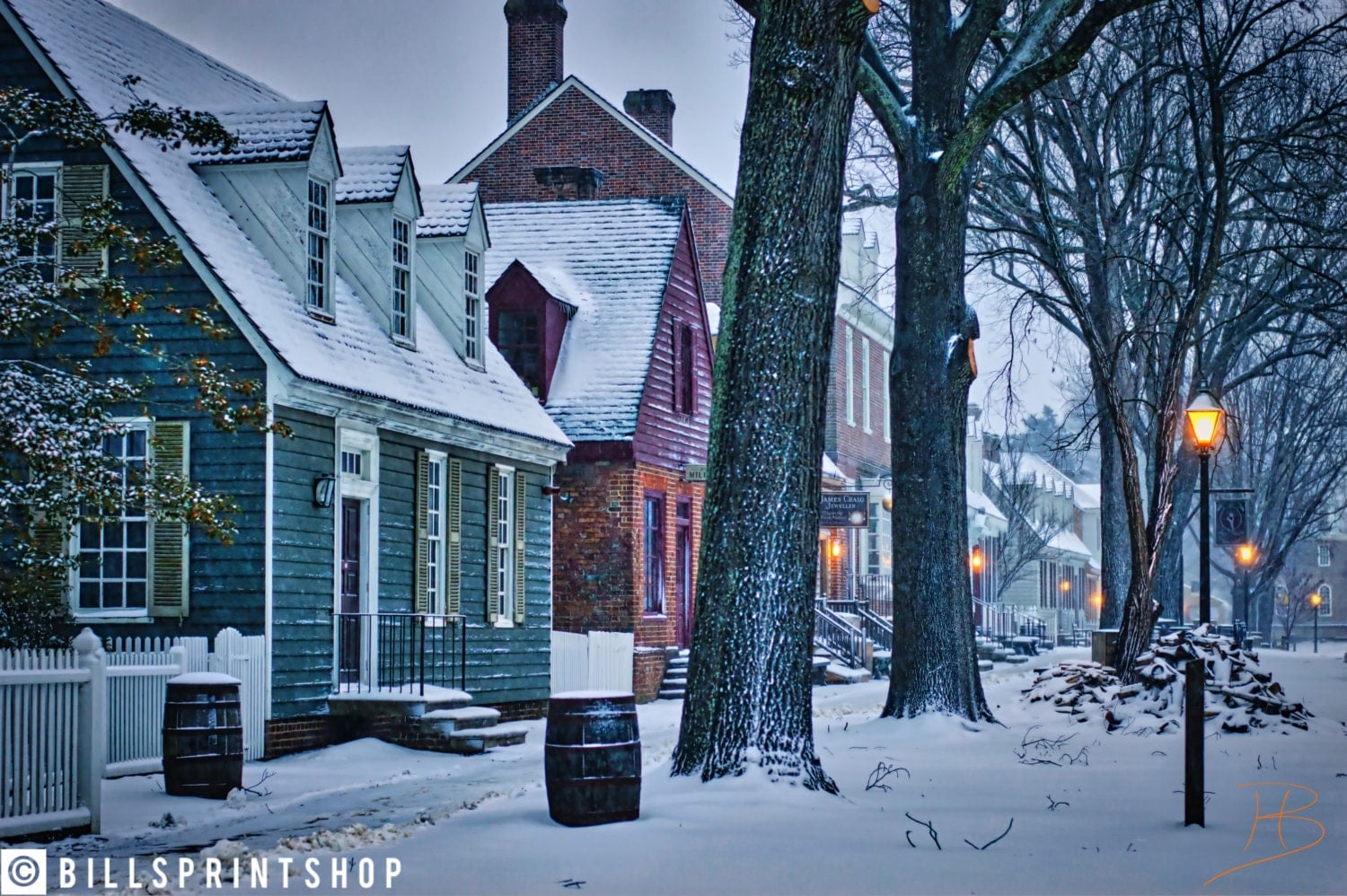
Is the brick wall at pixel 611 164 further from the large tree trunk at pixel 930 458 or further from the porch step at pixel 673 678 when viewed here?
the large tree trunk at pixel 930 458

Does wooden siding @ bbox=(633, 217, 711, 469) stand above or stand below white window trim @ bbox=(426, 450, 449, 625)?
above

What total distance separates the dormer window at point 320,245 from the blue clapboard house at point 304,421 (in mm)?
30

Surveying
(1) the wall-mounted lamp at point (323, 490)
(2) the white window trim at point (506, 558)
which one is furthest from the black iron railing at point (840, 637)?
(1) the wall-mounted lamp at point (323, 490)

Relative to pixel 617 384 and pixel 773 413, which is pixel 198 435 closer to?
pixel 773 413

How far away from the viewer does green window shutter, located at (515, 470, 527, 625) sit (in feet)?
77.3

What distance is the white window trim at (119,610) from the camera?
17125mm

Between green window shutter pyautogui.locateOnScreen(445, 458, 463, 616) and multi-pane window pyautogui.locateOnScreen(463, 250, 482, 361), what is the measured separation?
8.05 ft

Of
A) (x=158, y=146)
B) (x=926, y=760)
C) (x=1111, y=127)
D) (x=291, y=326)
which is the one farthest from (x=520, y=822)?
(x=1111, y=127)

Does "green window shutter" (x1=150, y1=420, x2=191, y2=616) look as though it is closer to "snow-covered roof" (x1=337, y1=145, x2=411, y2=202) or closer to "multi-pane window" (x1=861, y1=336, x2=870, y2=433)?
"snow-covered roof" (x1=337, y1=145, x2=411, y2=202)

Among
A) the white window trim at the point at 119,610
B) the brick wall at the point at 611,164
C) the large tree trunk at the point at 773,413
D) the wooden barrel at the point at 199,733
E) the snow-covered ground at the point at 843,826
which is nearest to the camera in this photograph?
the snow-covered ground at the point at 843,826

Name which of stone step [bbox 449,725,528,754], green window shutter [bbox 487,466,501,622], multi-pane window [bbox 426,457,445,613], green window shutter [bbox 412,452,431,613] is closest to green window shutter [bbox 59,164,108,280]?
green window shutter [bbox 412,452,431,613]

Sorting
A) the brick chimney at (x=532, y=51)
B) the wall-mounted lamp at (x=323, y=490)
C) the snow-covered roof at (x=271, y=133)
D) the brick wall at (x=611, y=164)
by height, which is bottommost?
the wall-mounted lamp at (x=323, y=490)

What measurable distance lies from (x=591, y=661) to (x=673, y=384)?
6356mm
